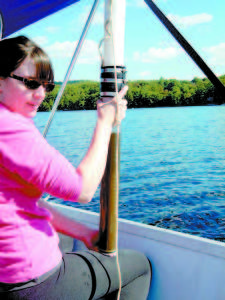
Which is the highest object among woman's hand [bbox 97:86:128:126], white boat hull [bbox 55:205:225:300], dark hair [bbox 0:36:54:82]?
dark hair [bbox 0:36:54:82]

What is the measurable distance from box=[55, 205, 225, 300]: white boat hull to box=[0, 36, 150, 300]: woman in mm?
643

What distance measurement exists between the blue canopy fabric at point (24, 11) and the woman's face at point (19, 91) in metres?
0.96

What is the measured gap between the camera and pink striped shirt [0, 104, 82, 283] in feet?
2.49

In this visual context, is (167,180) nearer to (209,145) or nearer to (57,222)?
(209,145)

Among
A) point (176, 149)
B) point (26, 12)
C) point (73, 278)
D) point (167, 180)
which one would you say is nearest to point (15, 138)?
point (73, 278)

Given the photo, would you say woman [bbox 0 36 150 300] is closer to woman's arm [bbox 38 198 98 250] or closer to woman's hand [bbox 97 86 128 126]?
woman's hand [bbox 97 86 128 126]

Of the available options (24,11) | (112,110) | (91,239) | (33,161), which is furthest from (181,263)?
(24,11)

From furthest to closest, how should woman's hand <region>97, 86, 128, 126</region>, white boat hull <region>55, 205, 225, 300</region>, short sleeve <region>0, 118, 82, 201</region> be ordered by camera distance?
white boat hull <region>55, 205, 225, 300</region>, woman's hand <region>97, 86, 128, 126</region>, short sleeve <region>0, 118, 82, 201</region>

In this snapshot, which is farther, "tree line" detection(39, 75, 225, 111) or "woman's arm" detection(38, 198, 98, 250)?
"tree line" detection(39, 75, 225, 111)

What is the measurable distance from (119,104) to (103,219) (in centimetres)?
35

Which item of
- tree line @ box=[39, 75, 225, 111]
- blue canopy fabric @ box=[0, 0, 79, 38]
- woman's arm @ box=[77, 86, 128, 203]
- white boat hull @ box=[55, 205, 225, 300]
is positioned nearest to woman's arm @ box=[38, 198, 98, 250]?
woman's arm @ box=[77, 86, 128, 203]

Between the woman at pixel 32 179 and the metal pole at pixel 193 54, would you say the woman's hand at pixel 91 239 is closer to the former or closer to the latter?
the woman at pixel 32 179

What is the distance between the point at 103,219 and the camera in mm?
1036

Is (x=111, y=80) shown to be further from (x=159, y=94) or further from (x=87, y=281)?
(x=159, y=94)
